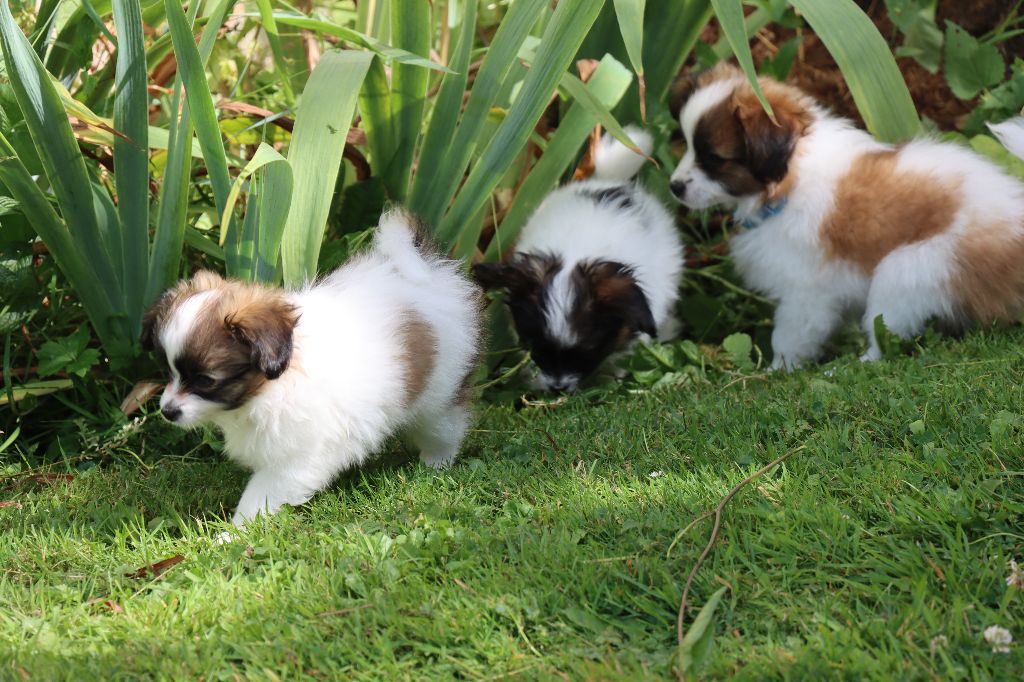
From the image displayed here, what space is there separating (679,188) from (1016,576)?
283 cm

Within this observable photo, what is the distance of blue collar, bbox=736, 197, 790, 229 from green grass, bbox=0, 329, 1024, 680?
1190 millimetres

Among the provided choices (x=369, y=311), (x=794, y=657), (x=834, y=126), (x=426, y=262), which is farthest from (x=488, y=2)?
(x=794, y=657)

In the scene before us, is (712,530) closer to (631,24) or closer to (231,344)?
(231,344)

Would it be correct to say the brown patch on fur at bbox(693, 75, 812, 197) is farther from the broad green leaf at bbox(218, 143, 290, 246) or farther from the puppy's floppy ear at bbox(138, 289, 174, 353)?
the puppy's floppy ear at bbox(138, 289, 174, 353)

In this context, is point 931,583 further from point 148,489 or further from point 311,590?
point 148,489

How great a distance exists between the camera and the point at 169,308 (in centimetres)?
308

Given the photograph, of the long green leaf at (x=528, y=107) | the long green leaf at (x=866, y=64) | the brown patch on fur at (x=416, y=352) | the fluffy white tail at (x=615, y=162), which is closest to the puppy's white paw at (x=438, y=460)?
the brown patch on fur at (x=416, y=352)

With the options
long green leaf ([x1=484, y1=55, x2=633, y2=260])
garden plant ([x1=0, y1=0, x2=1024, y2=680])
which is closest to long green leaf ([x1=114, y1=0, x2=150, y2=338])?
garden plant ([x1=0, y1=0, x2=1024, y2=680])

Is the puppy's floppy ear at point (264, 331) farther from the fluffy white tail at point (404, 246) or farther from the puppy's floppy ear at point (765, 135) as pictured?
the puppy's floppy ear at point (765, 135)

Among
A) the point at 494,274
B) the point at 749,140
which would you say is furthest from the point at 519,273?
the point at 749,140

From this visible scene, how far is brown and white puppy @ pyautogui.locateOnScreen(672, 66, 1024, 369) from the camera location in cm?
434

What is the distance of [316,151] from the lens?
148 inches

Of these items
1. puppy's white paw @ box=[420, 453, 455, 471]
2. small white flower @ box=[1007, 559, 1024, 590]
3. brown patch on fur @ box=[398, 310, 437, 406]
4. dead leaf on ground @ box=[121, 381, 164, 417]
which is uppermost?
small white flower @ box=[1007, 559, 1024, 590]

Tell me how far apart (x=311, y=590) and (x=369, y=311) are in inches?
39.3
